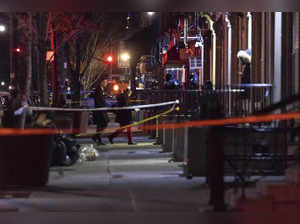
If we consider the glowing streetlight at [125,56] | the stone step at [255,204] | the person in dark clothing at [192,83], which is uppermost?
the glowing streetlight at [125,56]

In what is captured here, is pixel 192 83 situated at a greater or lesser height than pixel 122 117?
greater

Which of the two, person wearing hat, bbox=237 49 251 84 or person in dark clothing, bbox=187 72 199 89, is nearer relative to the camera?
person wearing hat, bbox=237 49 251 84

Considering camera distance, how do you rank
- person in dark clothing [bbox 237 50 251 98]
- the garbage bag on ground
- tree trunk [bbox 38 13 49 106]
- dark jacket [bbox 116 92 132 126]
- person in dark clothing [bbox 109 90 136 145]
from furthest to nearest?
1. tree trunk [bbox 38 13 49 106]
2. dark jacket [bbox 116 92 132 126]
3. person in dark clothing [bbox 109 90 136 145]
4. the garbage bag on ground
5. person in dark clothing [bbox 237 50 251 98]

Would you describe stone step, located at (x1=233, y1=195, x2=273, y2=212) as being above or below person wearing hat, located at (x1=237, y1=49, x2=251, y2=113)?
below

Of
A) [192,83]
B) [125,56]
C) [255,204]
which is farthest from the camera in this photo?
[125,56]

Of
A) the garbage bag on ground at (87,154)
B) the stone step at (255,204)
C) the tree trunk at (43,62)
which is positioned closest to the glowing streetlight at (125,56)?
the tree trunk at (43,62)

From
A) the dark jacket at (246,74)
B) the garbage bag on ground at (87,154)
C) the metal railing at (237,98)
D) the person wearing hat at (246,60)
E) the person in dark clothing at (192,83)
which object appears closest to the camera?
the metal railing at (237,98)

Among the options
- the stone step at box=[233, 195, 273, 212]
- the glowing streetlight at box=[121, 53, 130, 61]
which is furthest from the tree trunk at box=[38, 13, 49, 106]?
the glowing streetlight at box=[121, 53, 130, 61]

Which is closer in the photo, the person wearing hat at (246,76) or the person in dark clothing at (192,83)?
the person wearing hat at (246,76)

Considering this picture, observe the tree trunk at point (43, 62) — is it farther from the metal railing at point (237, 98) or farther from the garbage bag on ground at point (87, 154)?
the metal railing at point (237, 98)

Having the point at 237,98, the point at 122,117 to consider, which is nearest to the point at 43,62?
the point at 122,117

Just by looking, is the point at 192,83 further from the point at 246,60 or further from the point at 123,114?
the point at 246,60

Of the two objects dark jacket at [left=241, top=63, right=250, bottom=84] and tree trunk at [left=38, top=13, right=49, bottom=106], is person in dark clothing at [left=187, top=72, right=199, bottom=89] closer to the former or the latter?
dark jacket at [left=241, top=63, right=250, bottom=84]

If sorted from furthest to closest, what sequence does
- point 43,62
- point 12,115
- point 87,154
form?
1. point 43,62
2. point 87,154
3. point 12,115
